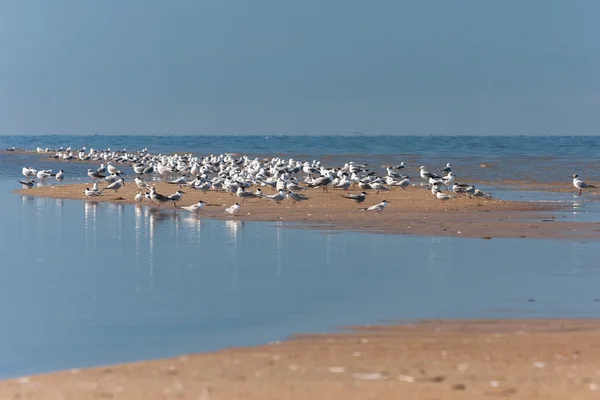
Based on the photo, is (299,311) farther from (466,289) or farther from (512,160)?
(512,160)

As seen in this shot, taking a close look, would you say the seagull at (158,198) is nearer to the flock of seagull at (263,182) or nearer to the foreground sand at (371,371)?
the flock of seagull at (263,182)

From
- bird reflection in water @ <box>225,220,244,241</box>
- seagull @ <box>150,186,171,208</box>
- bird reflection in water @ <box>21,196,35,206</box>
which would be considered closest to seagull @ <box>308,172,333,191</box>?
seagull @ <box>150,186,171,208</box>

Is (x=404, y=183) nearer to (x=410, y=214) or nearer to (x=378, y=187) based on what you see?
(x=378, y=187)

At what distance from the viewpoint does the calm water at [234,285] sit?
32.0 feet

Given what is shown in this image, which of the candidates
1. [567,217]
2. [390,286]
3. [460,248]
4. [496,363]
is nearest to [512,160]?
[567,217]

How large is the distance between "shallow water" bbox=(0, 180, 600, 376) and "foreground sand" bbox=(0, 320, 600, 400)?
67 centimetres

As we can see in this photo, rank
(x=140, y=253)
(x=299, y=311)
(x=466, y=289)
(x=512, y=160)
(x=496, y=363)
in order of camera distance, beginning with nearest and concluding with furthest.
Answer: (x=496, y=363) < (x=299, y=311) < (x=466, y=289) < (x=140, y=253) < (x=512, y=160)

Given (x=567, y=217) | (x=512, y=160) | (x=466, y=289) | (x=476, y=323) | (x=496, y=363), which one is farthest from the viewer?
(x=512, y=160)

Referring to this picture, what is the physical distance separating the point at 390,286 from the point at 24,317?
4.52 meters

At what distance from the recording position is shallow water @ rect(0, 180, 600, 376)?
32.0ft

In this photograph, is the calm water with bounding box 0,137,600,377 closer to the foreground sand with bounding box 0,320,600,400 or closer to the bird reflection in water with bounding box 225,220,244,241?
the bird reflection in water with bounding box 225,220,244,241

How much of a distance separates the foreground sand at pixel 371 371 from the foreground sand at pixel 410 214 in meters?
9.26

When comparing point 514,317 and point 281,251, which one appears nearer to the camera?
point 514,317

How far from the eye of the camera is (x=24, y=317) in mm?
10625
